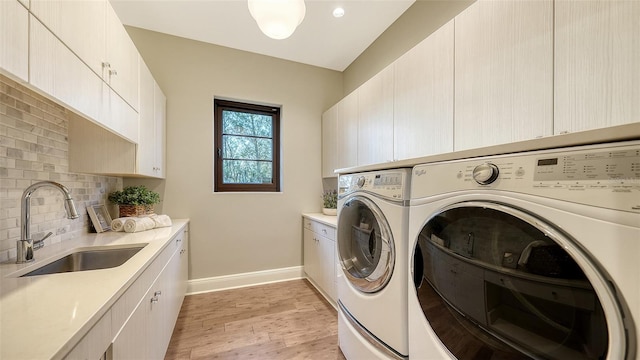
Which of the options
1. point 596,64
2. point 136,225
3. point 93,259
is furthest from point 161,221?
point 596,64

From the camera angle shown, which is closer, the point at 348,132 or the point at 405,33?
the point at 405,33

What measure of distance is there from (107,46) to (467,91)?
1.94 meters

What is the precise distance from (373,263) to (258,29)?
8.03 feet

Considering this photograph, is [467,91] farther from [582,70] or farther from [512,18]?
[582,70]

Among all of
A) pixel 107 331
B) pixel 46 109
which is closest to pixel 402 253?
pixel 107 331

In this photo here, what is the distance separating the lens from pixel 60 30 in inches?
34.2

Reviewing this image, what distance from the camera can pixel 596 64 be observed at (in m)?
0.86

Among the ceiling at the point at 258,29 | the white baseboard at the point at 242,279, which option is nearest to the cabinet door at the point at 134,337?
the white baseboard at the point at 242,279

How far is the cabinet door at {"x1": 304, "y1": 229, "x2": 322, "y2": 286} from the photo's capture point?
8.12 feet

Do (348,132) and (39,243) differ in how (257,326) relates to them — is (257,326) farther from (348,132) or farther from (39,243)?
(348,132)

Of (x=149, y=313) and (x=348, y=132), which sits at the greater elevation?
(x=348, y=132)

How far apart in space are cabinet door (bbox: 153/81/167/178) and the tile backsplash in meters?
0.55

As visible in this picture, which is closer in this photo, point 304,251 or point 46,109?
point 46,109

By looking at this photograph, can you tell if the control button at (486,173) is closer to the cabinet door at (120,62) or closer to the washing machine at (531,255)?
the washing machine at (531,255)
